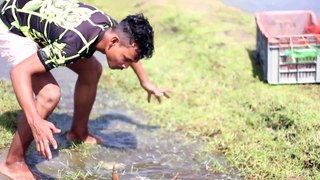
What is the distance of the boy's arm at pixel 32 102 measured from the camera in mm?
3010

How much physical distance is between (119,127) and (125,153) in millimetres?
656

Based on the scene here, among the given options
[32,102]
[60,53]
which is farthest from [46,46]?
[32,102]

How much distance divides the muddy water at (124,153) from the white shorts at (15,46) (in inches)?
32.0

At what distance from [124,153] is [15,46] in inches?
50.2

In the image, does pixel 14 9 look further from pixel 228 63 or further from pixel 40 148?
pixel 228 63

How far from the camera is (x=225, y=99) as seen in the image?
5.50 meters

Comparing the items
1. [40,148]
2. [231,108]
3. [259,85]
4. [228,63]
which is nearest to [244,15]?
[228,63]

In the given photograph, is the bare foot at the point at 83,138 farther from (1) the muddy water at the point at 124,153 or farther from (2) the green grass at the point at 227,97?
(2) the green grass at the point at 227,97

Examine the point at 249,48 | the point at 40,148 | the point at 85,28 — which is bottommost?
the point at 249,48

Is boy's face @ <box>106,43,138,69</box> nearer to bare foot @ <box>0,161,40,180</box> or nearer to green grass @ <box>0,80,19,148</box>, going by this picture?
bare foot @ <box>0,161,40,180</box>

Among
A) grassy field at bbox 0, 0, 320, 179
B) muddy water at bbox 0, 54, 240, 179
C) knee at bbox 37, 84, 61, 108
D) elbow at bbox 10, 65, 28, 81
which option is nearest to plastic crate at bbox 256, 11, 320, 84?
grassy field at bbox 0, 0, 320, 179

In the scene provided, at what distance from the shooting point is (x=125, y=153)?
14.2 feet

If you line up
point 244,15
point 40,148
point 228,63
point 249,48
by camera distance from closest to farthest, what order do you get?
1. point 40,148
2. point 228,63
3. point 249,48
4. point 244,15

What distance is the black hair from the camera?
323 cm
